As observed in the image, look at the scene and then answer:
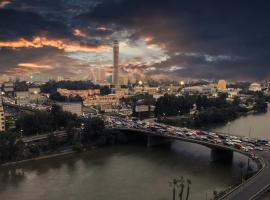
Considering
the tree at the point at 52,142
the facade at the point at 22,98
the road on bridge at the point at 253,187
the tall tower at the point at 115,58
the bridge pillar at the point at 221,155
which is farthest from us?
the tall tower at the point at 115,58

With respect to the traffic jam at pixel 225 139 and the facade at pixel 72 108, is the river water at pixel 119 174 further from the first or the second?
the facade at pixel 72 108

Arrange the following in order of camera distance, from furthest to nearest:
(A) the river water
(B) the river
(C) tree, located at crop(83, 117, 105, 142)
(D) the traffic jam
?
(B) the river, (C) tree, located at crop(83, 117, 105, 142), (D) the traffic jam, (A) the river water

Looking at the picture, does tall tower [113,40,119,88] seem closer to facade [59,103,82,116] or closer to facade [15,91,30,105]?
facade [15,91,30,105]

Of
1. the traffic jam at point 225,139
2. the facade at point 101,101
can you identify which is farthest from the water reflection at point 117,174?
the facade at point 101,101

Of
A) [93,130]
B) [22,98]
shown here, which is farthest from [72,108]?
[22,98]

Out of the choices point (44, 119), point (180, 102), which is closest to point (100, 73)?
point (180, 102)

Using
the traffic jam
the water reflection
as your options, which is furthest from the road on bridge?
the traffic jam
